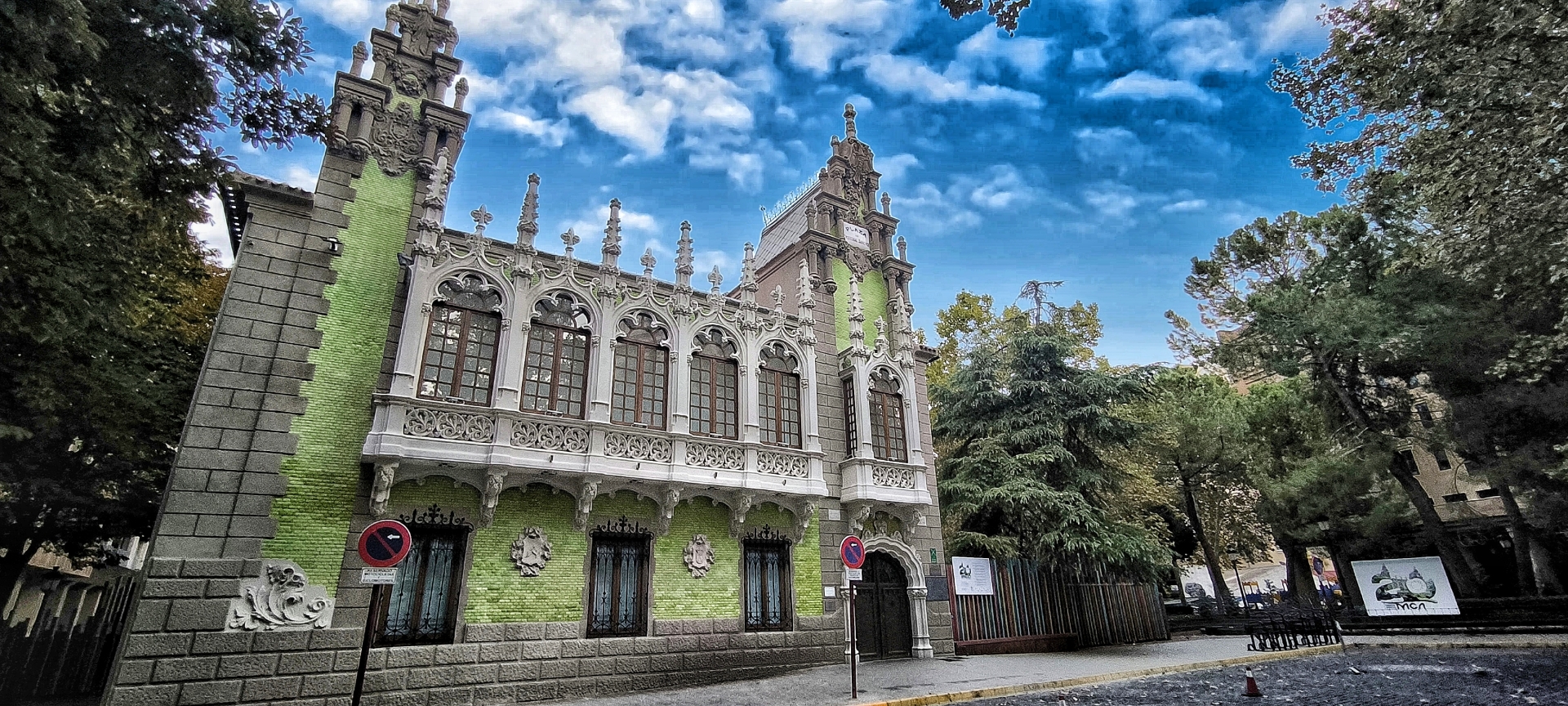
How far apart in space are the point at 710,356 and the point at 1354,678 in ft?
48.0

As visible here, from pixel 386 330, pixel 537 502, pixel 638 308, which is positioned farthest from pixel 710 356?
pixel 386 330

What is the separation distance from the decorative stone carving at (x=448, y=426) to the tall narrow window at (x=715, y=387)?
16.0ft

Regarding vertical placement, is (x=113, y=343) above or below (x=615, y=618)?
above

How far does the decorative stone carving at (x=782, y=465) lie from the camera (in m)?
17.2

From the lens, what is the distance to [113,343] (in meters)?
14.1

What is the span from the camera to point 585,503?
48.5 feet

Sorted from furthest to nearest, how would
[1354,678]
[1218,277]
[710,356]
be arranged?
[1218,277]
[710,356]
[1354,678]

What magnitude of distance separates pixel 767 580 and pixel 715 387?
4.85m

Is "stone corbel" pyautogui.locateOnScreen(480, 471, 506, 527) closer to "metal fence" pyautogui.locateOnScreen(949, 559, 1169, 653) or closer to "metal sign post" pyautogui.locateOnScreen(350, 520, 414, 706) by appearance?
"metal sign post" pyautogui.locateOnScreen(350, 520, 414, 706)

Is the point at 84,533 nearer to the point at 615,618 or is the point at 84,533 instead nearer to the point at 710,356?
the point at 615,618

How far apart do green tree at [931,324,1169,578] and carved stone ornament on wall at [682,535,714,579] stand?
30.2ft

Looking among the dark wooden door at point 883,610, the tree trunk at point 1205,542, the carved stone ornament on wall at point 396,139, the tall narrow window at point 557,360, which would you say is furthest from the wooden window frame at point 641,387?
the tree trunk at point 1205,542

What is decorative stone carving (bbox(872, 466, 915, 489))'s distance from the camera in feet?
62.3

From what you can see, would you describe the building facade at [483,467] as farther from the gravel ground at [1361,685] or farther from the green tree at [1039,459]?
the gravel ground at [1361,685]
